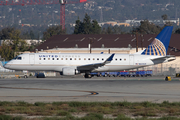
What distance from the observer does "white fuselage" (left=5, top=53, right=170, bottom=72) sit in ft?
166

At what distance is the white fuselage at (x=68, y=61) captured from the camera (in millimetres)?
50562

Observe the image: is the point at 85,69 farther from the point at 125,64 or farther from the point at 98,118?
the point at 98,118

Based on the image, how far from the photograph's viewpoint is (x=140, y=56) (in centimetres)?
5281

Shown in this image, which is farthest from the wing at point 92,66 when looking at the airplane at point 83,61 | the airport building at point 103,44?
the airport building at point 103,44

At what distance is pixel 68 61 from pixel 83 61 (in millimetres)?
2267

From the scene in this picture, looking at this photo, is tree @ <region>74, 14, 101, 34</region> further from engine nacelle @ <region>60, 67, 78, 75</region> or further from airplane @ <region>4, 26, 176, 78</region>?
engine nacelle @ <region>60, 67, 78, 75</region>

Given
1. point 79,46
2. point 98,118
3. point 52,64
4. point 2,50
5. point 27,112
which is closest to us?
point 98,118

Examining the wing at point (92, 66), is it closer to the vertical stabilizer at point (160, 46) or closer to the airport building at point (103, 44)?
the vertical stabilizer at point (160, 46)

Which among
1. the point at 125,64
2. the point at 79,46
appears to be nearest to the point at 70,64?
the point at 125,64

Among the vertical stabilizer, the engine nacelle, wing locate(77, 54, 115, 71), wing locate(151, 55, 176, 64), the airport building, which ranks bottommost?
the engine nacelle

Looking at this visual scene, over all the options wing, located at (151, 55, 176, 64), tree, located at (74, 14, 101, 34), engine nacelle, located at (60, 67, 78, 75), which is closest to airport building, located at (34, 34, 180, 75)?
wing, located at (151, 55, 176, 64)

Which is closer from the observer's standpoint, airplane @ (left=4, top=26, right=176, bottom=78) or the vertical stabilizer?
airplane @ (left=4, top=26, right=176, bottom=78)

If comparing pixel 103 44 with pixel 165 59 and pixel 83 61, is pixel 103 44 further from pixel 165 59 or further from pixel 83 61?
pixel 165 59

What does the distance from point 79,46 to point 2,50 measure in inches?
1569
